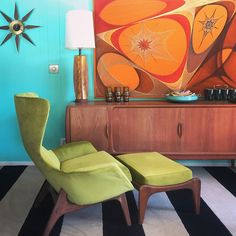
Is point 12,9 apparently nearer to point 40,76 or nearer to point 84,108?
point 40,76

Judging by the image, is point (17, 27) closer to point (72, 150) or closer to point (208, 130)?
point (72, 150)

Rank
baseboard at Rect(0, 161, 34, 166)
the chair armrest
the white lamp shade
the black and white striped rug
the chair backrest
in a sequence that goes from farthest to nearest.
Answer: baseboard at Rect(0, 161, 34, 166), the white lamp shade, the chair armrest, the black and white striped rug, the chair backrest

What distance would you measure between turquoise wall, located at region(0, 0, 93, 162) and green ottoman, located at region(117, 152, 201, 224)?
1240 millimetres

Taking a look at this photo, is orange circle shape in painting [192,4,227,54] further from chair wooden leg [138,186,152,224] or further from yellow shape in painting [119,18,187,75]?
chair wooden leg [138,186,152,224]

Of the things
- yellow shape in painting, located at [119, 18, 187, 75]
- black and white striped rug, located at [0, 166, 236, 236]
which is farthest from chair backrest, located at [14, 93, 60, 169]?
yellow shape in painting, located at [119, 18, 187, 75]

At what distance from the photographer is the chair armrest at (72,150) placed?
8.00 ft

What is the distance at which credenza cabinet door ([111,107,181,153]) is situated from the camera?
2799 mm

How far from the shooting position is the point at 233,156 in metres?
2.84

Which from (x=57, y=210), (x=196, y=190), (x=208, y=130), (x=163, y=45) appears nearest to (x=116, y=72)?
(x=163, y=45)

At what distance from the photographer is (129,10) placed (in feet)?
9.96

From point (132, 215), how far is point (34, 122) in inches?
39.5

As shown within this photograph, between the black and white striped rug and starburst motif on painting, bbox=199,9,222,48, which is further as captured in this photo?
starburst motif on painting, bbox=199,9,222,48

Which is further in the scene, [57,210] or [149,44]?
[149,44]

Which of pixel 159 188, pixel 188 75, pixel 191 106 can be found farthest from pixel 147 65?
pixel 159 188
